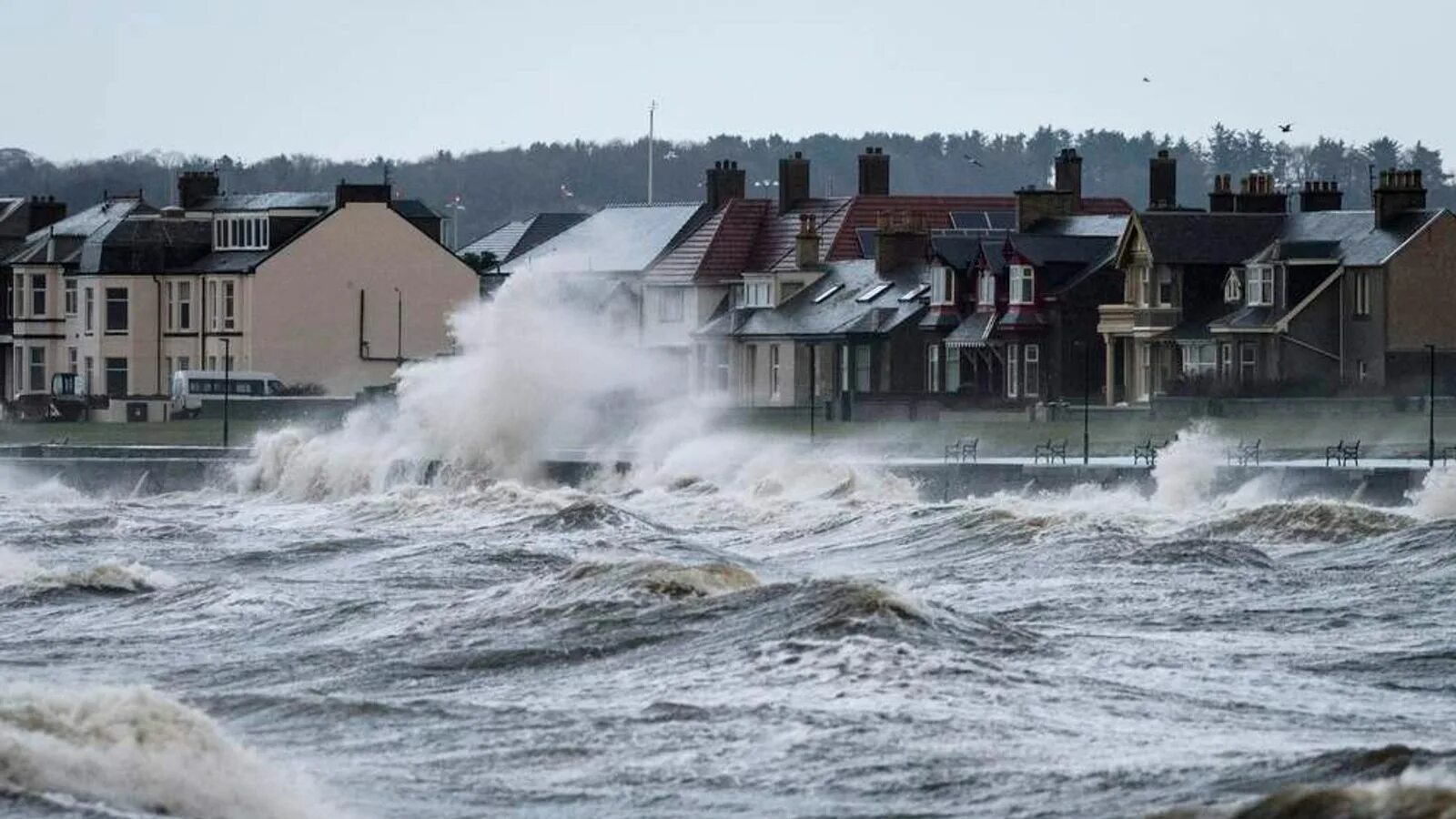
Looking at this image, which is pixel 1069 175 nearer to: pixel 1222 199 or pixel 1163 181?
pixel 1163 181

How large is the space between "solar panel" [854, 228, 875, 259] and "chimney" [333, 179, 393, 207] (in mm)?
11242

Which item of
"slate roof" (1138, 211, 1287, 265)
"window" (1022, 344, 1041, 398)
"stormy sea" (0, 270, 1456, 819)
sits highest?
"slate roof" (1138, 211, 1287, 265)

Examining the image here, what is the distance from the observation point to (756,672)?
23.2 meters

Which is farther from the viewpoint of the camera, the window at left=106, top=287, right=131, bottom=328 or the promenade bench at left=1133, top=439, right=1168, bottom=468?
the window at left=106, top=287, right=131, bottom=328

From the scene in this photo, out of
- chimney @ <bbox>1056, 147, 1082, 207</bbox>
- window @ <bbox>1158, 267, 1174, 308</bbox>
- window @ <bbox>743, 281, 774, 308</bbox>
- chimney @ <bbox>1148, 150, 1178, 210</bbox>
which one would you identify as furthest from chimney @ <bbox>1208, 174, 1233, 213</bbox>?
window @ <bbox>743, 281, 774, 308</bbox>

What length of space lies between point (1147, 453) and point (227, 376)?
2461 centimetres

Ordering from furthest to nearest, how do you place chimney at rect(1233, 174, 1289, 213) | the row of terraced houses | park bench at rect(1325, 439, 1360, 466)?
chimney at rect(1233, 174, 1289, 213) → the row of terraced houses → park bench at rect(1325, 439, 1360, 466)

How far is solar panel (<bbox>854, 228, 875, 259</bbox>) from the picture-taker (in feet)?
264

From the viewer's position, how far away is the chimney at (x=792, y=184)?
3312 inches

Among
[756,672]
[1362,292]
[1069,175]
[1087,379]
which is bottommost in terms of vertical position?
[756,672]

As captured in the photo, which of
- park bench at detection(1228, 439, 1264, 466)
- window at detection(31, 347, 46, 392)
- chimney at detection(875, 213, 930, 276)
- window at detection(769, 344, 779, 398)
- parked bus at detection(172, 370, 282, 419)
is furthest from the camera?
window at detection(31, 347, 46, 392)

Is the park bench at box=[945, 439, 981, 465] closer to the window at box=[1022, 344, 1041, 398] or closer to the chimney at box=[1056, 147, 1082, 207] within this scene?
the window at box=[1022, 344, 1041, 398]

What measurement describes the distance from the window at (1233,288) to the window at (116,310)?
26.3 m

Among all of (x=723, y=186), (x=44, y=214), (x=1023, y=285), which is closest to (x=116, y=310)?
(x=44, y=214)
